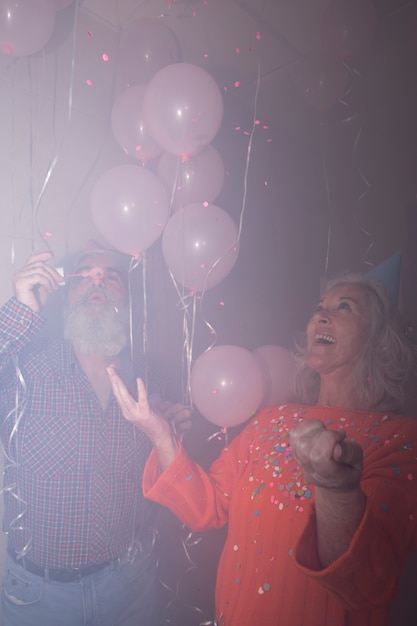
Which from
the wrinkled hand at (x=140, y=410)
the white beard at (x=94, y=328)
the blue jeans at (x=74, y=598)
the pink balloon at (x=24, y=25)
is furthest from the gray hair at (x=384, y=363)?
the pink balloon at (x=24, y=25)

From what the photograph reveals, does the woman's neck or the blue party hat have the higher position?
the blue party hat

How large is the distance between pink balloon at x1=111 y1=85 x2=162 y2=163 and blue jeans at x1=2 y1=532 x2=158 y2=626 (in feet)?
4.89

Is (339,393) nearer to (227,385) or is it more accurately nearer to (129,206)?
(227,385)

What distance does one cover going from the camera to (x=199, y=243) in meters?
1.43

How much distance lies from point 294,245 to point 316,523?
2130 millimetres

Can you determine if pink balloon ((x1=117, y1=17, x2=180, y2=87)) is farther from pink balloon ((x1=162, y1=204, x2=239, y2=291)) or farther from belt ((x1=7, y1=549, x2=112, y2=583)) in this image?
belt ((x1=7, y1=549, x2=112, y2=583))

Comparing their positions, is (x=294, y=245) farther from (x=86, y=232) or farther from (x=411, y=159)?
(x=86, y=232)

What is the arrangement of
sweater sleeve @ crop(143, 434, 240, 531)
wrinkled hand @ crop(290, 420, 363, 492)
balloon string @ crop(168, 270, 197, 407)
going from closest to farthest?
wrinkled hand @ crop(290, 420, 363, 492)
sweater sleeve @ crop(143, 434, 240, 531)
balloon string @ crop(168, 270, 197, 407)

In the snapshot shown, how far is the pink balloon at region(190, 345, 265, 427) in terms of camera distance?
4.19 feet

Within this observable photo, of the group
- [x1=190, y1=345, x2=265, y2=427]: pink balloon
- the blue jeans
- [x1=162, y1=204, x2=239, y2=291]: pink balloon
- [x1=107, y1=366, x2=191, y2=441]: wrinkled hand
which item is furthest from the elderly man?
[x1=162, y1=204, x2=239, y2=291]: pink balloon

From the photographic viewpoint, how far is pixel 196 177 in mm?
1548

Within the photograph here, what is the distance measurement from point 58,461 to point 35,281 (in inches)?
22.7

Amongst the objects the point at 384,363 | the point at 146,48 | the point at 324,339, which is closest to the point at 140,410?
the point at 324,339

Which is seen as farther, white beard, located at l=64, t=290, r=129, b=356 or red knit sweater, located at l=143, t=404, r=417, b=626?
white beard, located at l=64, t=290, r=129, b=356
